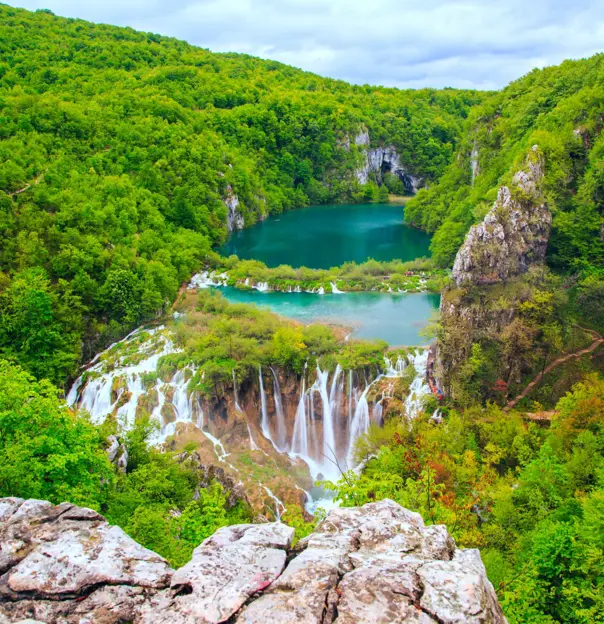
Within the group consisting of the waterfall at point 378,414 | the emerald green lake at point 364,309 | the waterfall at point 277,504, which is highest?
the emerald green lake at point 364,309

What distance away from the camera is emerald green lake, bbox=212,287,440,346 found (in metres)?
34.2

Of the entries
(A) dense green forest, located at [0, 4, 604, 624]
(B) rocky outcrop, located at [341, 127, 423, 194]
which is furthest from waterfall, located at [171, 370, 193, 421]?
(B) rocky outcrop, located at [341, 127, 423, 194]

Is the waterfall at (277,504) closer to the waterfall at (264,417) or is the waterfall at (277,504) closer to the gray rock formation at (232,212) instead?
the waterfall at (264,417)

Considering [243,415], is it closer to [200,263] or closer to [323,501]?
[323,501]

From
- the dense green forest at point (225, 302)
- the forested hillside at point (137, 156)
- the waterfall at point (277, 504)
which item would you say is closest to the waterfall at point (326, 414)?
the dense green forest at point (225, 302)

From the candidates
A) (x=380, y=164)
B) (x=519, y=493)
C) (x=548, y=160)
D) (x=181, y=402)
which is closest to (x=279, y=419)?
(x=181, y=402)

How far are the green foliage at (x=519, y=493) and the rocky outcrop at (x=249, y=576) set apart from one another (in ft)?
10.9

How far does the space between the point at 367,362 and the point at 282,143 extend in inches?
2909

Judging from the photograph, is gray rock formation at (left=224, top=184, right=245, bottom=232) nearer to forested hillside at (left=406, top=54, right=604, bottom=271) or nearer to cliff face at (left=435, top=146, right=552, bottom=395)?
forested hillside at (left=406, top=54, right=604, bottom=271)

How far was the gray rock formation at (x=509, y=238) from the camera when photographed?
2759 cm

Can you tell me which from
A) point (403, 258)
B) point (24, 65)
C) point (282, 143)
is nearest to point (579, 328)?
point (403, 258)

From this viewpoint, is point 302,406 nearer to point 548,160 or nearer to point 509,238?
point 509,238

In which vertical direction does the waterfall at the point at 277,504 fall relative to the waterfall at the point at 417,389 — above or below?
below

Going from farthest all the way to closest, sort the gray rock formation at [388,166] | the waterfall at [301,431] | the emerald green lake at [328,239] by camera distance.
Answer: the gray rock formation at [388,166], the emerald green lake at [328,239], the waterfall at [301,431]
